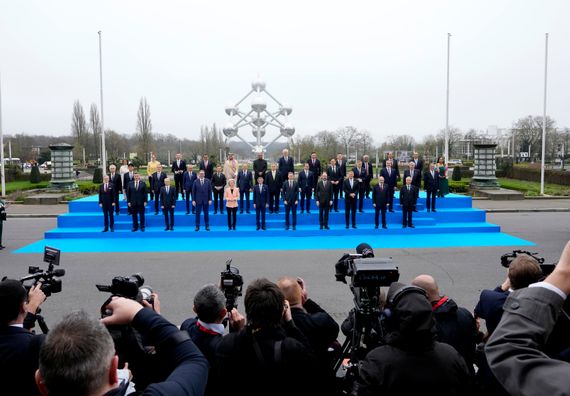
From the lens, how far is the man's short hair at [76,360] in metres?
1.82

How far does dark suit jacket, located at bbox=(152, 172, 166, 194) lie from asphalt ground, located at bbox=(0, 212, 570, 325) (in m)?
3.61

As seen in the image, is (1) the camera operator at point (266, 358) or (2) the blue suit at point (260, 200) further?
(2) the blue suit at point (260, 200)

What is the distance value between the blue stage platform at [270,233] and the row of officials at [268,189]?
1.20 ft

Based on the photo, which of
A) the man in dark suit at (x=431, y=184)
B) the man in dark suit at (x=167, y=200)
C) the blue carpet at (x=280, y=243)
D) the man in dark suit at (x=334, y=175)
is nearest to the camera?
the blue carpet at (x=280, y=243)

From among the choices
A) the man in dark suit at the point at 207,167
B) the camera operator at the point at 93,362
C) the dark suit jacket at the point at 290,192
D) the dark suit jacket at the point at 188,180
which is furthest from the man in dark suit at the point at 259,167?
the camera operator at the point at 93,362

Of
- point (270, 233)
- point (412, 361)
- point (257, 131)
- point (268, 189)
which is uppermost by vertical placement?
point (257, 131)

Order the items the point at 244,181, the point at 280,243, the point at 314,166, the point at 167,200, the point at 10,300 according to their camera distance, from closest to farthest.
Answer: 1. the point at 10,300
2. the point at 280,243
3. the point at 167,200
4. the point at 244,181
5. the point at 314,166

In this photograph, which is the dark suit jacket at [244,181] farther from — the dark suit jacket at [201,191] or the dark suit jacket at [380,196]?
the dark suit jacket at [380,196]

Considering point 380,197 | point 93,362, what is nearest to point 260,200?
point 380,197

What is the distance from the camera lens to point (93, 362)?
1867mm

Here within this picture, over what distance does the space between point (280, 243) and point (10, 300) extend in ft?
41.3

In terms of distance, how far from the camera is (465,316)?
163 inches

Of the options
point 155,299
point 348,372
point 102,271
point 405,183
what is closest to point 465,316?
point 348,372

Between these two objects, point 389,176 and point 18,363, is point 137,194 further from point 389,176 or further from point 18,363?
point 18,363
